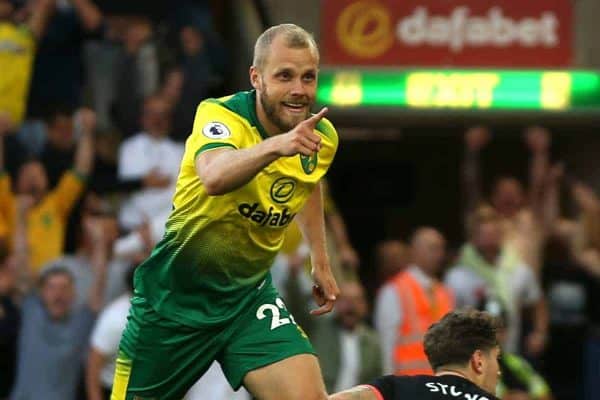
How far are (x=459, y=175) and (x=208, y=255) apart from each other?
1081cm

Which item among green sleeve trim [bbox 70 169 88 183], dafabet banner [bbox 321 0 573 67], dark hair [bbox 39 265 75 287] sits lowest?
dark hair [bbox 39 265 75 287]

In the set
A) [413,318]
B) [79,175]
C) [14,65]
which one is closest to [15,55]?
[14,65]

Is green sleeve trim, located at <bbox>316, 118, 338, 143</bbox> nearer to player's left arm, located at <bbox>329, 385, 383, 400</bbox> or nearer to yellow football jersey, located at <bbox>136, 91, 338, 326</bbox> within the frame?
yellow football jersey, located at <bbox>136, 91, 338, 326</bbox>

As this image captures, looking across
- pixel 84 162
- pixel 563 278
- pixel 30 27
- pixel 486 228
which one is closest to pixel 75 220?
pixel 84 162

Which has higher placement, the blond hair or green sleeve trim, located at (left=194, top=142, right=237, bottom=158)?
the blond hair

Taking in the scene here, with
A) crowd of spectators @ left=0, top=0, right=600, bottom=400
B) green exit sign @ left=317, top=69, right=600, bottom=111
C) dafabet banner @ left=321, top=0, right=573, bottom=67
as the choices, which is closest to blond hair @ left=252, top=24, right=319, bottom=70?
crowd of spectators @ left=0, top=0, right=600, bottom=400

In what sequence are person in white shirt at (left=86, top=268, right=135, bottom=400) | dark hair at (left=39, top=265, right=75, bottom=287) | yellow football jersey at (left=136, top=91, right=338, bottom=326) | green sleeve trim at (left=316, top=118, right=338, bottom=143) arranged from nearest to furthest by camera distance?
yellow football jersey at (left=136, top=91, right=338, bottom=326) < green sleeve trim at (left=316, top=118, right=338, bottom=143) < person in white shirt at (left=86, top=268, right=135, bottom=400) < dark hair at (left=39, top=265, right=75, bottom=287)

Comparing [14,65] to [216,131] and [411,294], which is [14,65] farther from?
[216,131]

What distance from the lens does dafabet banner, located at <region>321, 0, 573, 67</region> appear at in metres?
15.3

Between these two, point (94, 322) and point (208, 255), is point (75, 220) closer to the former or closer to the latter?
point (94, 322)

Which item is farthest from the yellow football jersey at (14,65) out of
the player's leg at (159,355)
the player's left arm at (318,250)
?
the player's leg at (159,355)

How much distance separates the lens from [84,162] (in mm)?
13227

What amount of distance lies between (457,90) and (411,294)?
9.95 ft

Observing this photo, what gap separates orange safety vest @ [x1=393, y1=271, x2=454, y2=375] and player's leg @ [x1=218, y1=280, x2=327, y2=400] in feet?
16.7
